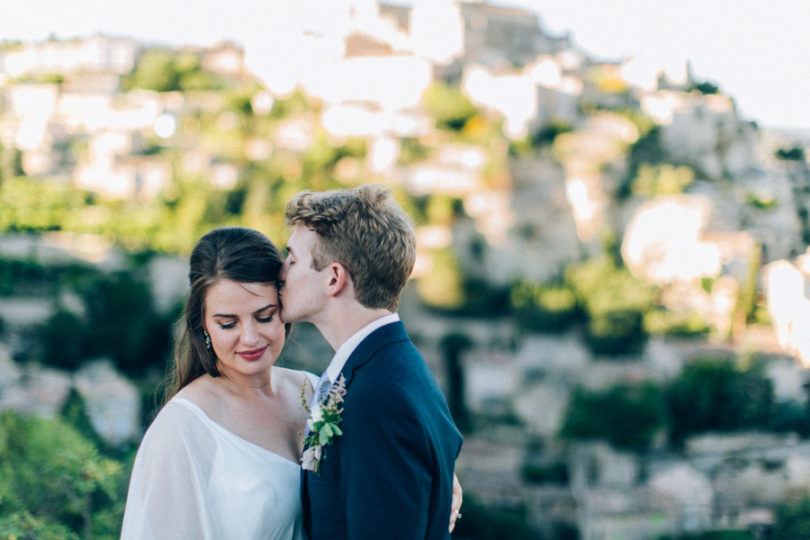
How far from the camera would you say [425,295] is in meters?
20.3

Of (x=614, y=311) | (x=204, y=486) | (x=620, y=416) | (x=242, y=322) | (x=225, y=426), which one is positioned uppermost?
(x=242, y=322)

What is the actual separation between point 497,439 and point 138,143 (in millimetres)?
17644

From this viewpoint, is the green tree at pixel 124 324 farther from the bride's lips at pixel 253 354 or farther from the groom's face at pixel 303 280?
the groom's face at pixel 303 280

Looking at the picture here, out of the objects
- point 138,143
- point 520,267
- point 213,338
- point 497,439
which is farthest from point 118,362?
point 213,338

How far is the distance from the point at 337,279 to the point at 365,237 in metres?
0.13

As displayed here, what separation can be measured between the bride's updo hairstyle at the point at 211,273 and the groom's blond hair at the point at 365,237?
31 centimetres

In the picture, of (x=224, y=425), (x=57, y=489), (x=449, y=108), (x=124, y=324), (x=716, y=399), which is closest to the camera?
(x=224, y=425)

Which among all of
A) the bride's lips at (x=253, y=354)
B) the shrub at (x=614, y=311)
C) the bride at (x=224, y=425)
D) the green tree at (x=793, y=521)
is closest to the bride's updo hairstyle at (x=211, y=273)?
the bride at (x=224, y=425)

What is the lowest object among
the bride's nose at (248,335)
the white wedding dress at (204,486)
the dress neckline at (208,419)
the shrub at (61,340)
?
the shrub at (61,340)

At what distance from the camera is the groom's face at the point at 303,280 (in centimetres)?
197

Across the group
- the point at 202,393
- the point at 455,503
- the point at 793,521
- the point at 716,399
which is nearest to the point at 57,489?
the point at 202,393

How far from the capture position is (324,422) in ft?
5.98

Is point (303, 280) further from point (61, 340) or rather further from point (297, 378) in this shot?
point (61, 340)

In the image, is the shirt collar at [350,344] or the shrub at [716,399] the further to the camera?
the shrub at [716,399]
